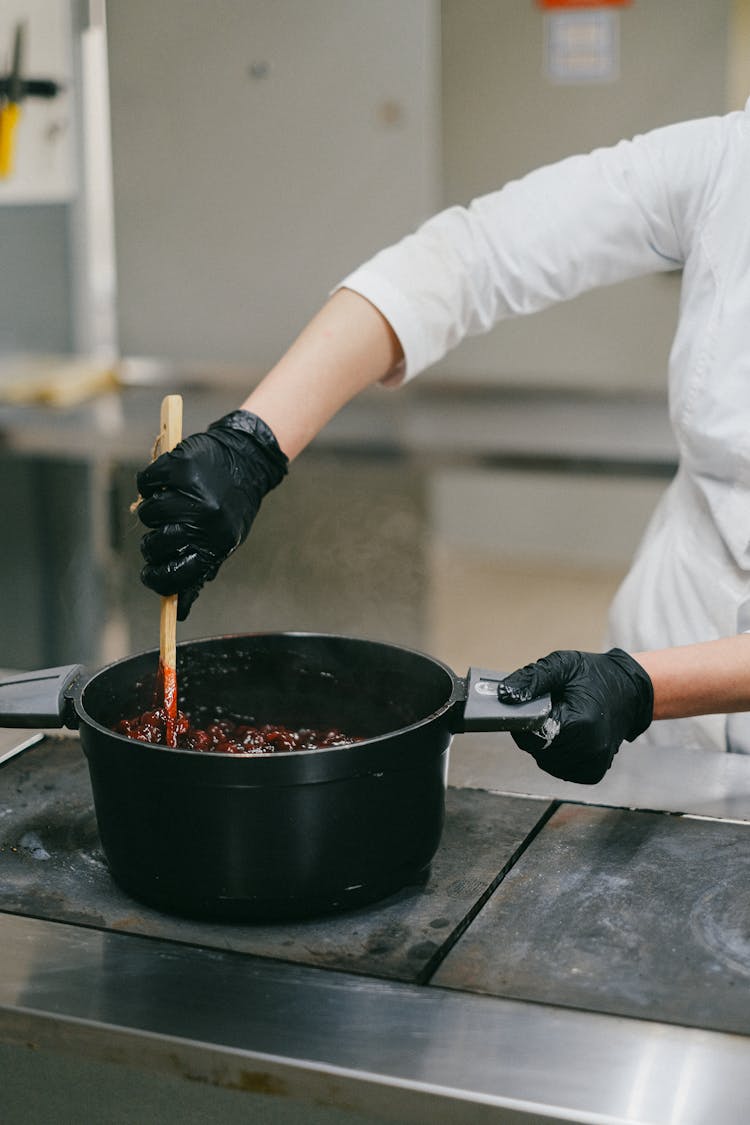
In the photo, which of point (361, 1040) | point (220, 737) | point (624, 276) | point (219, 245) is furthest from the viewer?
point (219, 245)

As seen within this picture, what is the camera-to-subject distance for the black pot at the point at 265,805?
900 mm

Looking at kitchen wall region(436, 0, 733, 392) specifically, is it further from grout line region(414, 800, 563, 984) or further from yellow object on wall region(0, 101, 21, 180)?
grout line region(414, 800, 563, 984)

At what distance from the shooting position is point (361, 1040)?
812 mm

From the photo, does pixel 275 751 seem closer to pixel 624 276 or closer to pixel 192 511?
pixel 192 511

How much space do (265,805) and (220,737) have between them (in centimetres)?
18

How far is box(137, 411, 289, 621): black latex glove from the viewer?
115 cm

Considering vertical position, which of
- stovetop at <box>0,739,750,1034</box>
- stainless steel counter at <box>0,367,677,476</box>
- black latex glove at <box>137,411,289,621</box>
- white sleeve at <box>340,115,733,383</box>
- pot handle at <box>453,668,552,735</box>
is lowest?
stovetop at <box>0,739,750,1034</box>

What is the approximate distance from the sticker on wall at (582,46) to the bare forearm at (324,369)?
2918mm

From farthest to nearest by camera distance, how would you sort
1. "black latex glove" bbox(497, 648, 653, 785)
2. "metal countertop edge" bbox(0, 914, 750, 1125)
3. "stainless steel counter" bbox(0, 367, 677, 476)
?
"stainless steel counter" bbox(0, 367, 677, 476) → "black latex glove" bbox(497, 648, 653, 785) → "metal countertop edge" bbox(0, 914, 750, 1125)

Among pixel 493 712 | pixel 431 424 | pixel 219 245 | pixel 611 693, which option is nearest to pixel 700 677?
pixel 611 693

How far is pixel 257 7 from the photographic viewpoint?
3100mm

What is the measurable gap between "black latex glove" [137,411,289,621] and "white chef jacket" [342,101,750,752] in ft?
1.09

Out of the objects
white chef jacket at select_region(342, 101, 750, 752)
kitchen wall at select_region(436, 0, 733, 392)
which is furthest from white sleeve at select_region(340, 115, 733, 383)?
kitchen wall at select_region(436, 0, 733, 392)

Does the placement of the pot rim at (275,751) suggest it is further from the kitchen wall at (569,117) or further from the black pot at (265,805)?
the kitchen wall at (569,117)
